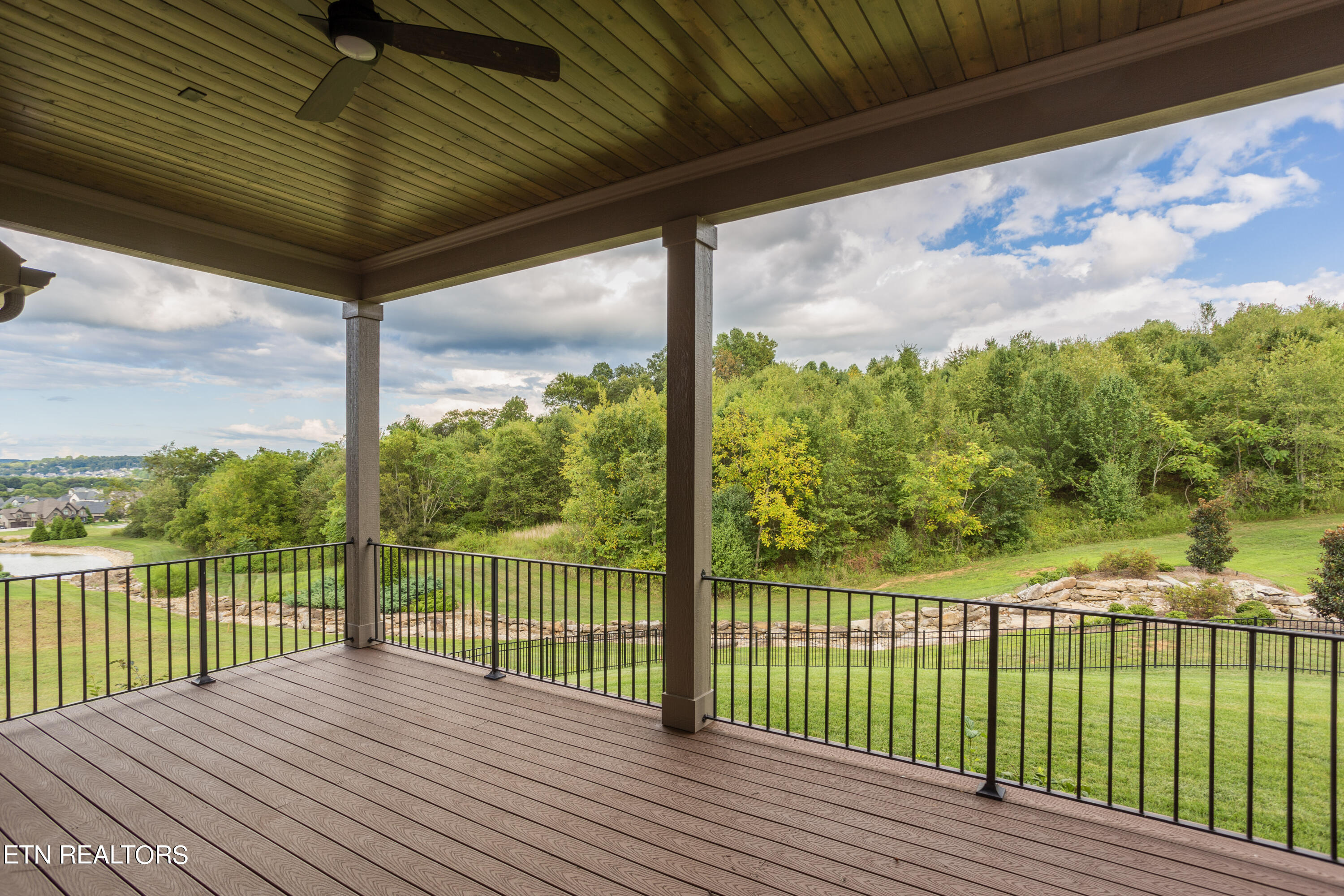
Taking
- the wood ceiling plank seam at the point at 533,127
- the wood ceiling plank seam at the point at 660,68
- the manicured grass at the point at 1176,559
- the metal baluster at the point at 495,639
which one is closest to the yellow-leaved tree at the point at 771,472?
the manicured grass at the point at 1176,559

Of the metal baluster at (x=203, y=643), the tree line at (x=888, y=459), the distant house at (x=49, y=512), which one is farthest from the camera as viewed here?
the tree line at (x=888, y=459)

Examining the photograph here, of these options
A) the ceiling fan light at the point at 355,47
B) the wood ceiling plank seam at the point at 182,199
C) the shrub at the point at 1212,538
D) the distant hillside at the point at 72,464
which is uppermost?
the wood ceiling plank seam at the point at 182,199

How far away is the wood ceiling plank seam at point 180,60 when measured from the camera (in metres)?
1.91

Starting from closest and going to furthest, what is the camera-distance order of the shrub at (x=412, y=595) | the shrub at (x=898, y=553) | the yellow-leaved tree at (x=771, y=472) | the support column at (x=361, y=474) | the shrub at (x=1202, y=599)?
the shrub at (x=412, y=595), the support column at (x=361, y=474), the shrub at (x=1202, y=599), the shrub at (x=898, y=553), the yellow-leaved tree at (x=771, y=472)

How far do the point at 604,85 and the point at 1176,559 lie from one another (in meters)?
14.8

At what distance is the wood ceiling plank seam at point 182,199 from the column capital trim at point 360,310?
350mm

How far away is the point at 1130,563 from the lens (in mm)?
12039

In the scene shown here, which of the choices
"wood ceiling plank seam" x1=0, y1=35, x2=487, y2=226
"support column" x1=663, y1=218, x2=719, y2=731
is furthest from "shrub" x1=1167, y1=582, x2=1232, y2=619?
"wood ceiling plank seam" x1=0, y1=35, x2=487, y2=226

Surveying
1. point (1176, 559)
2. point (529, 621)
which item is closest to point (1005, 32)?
point (529, 621)

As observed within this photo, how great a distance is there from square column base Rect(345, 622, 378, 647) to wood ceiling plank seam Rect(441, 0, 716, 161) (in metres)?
4.04

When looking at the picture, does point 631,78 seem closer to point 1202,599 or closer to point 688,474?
point 688,474

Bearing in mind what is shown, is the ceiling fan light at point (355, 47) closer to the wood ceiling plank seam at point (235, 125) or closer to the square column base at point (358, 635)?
the wood ceiling plank seam at point (235, 125)

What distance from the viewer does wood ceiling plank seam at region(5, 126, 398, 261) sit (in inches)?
109

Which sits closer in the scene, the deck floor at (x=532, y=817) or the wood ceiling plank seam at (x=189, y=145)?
the deck floor at (x=532, y=817)
